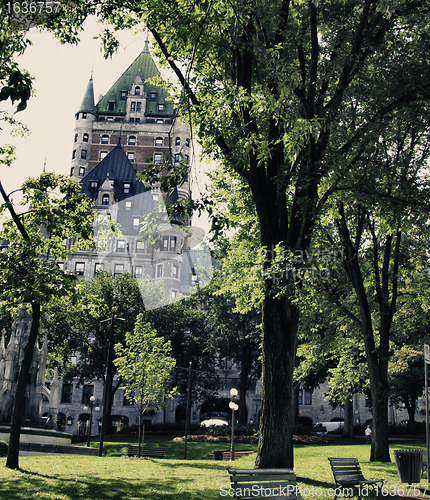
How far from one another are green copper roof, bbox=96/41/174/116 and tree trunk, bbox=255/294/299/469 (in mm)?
83865

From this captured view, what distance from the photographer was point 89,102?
88.7 metres

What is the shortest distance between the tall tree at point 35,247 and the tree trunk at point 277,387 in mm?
5389

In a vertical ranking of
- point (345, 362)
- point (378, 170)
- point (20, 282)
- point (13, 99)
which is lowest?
point (345, 362)

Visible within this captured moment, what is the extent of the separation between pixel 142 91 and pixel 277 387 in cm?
→ 8846

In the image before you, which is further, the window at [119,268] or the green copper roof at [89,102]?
the green copper roof at [89,102]

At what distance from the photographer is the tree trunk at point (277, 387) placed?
32.2 feet

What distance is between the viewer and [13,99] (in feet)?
17.4

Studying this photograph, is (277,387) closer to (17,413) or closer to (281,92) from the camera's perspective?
(281,92)

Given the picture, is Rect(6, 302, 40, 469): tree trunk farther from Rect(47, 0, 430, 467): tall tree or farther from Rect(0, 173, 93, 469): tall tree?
Rect(47, 0, 430, 467): tall tree

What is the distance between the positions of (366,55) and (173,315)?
4138cm

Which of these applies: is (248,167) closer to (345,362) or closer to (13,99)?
(13,99)

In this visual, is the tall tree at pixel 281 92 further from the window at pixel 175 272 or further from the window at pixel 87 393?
the window at pixel 87 393

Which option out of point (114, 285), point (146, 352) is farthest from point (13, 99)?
point (114, 285)

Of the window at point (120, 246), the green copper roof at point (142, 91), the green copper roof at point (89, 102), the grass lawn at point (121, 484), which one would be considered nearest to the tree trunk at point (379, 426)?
the grass lawn at point (121, 484)
